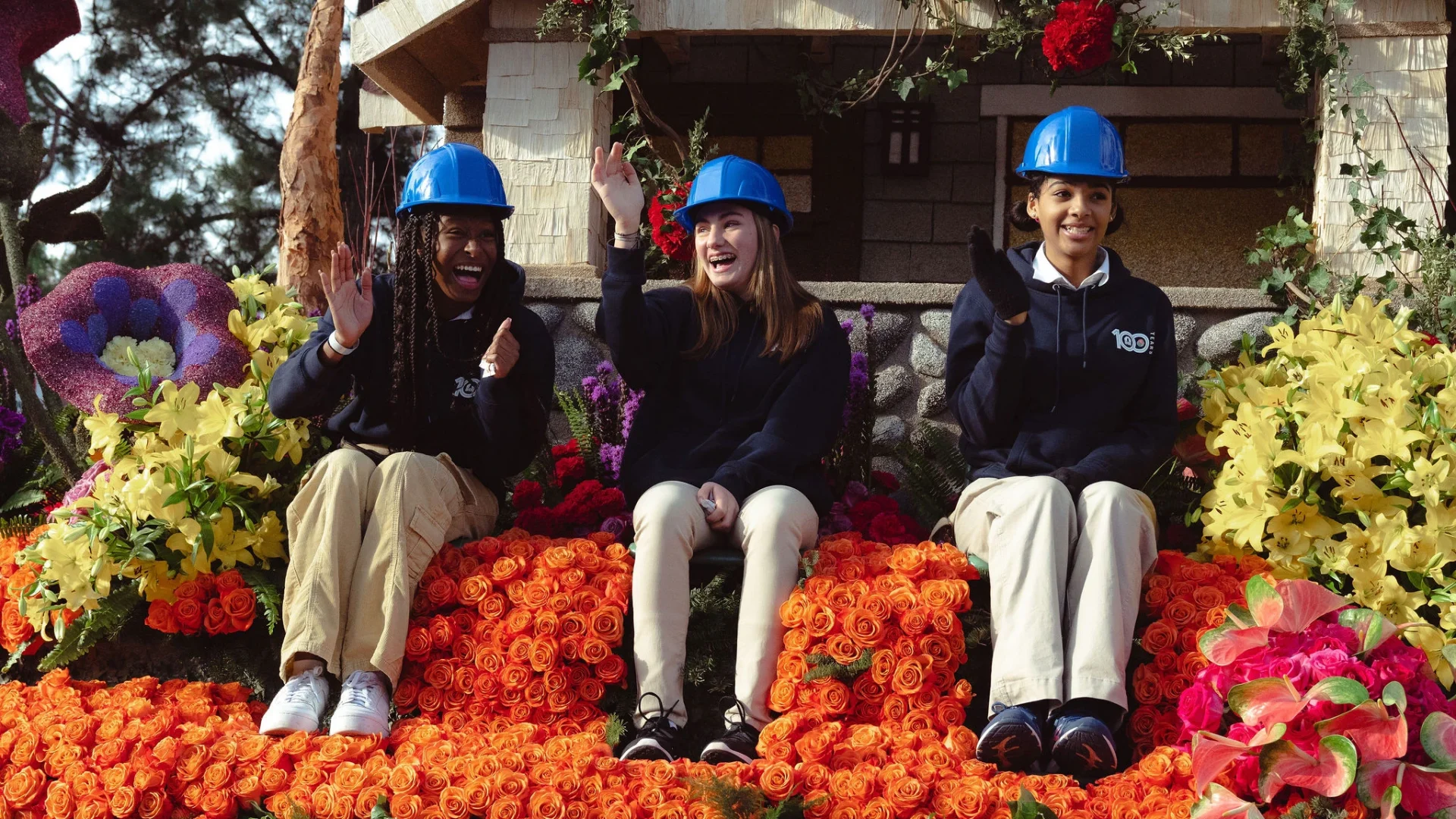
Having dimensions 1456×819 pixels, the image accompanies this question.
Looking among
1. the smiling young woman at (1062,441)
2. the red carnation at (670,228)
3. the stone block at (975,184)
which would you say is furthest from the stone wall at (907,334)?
the stone block at (975,184)

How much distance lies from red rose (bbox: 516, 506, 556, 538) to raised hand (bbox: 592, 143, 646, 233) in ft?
2.73

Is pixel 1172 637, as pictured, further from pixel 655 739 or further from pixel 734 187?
pixel 734 187

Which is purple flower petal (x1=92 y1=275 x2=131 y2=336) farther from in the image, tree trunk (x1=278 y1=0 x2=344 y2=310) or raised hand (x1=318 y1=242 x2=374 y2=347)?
tree trunk (x1=278 y1=0 x2=344 y2=310)

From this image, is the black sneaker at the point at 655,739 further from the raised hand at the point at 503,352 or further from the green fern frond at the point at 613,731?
the raised hand at the point at 503,352

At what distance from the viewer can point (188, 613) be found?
321 centimetres

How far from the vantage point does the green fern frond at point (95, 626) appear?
324 cm

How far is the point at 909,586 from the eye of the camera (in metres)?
2.97

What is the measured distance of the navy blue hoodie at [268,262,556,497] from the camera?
10.7ft

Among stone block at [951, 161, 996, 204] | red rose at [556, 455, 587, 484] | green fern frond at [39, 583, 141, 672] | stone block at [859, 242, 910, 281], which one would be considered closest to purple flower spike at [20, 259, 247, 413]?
green fern frond at [39, 583, 141, 672]

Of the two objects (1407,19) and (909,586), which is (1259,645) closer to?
(909,586)

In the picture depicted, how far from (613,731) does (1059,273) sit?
1.61 meters

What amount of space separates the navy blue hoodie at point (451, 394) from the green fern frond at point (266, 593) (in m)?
0.39

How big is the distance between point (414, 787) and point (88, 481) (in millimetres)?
1572

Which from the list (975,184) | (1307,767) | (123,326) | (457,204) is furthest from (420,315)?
(975,184)
